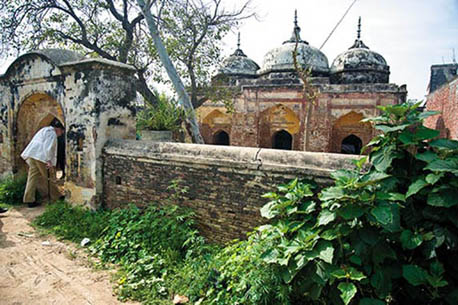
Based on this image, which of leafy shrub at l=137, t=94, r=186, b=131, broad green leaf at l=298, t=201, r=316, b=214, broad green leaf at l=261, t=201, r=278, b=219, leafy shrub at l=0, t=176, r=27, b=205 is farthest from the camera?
leafy shrub at l=137, t=94, r=186, b=131

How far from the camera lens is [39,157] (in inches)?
216

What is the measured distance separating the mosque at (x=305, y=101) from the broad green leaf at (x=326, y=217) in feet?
29.6

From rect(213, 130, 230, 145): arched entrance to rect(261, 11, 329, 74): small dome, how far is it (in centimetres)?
420

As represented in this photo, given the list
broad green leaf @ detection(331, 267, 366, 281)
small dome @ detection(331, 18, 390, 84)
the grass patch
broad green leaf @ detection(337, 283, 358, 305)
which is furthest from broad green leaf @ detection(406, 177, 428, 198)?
small dome @ detection(331, 18, 390, 84)

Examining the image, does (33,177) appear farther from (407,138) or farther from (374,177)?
(407,138)

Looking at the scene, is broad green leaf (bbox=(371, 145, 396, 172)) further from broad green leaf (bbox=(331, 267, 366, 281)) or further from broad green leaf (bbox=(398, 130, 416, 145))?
broad green leaf (bbox=(331, 267, 366, 281))

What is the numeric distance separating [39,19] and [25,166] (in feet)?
16.8

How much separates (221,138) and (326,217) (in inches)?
590

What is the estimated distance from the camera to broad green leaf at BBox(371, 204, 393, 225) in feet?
7.07

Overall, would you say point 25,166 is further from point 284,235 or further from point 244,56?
point 244,56

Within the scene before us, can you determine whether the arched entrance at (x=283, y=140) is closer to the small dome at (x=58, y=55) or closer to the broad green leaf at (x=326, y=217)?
the small dome at (x=58, y=55)

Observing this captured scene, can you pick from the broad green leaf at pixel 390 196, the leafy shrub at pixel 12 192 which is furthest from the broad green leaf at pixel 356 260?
the leafy shrub at pixel 12 192

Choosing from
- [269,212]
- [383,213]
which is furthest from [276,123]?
[383,213]

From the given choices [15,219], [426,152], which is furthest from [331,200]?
[15,219]
